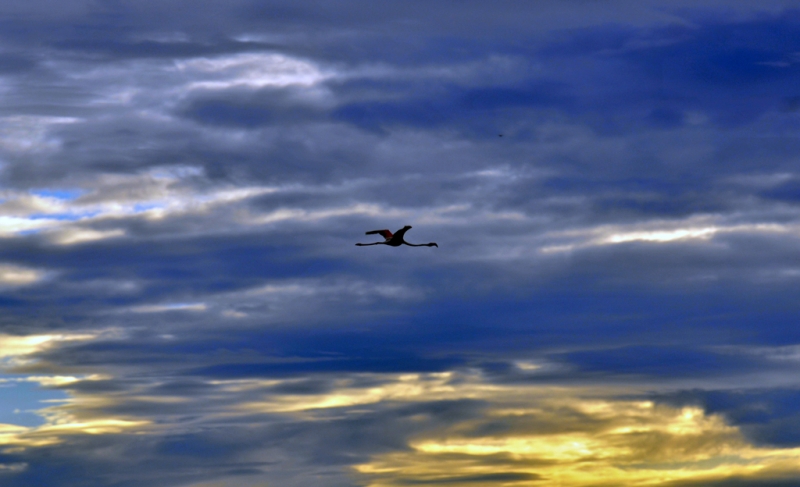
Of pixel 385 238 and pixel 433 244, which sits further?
pixel 385 238

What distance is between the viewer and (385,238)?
75.6 m

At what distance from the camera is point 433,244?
69.9 meters

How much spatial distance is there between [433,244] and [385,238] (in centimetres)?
866
